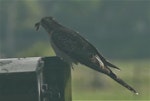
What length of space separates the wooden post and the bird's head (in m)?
2.78

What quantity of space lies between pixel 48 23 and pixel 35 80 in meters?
3.78

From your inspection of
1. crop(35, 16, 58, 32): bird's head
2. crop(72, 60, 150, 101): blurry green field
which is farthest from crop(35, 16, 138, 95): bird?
crop(72, 60, 150, 101): blurry green field

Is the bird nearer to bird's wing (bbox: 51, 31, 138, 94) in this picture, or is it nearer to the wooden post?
bird's wing (bbox: 51, 31, 138, 94)

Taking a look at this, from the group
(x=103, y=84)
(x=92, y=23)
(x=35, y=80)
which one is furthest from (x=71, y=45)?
(x=92, y=23)

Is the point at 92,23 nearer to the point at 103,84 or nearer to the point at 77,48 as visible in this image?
the point at 103,84

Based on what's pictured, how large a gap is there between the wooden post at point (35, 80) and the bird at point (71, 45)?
101 inches

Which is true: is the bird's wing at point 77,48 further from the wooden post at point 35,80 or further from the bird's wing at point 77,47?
the wooden post at point 35,80

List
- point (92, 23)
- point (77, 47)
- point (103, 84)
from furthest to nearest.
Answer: point (92, 23), point (103, 84), point (77, 47)

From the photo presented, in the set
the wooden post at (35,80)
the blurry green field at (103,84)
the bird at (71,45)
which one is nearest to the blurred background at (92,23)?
the blurry green field at (103,84)

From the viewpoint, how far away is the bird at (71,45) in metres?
7.51

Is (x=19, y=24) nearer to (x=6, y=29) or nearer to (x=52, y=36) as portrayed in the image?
(x=6, y=29)

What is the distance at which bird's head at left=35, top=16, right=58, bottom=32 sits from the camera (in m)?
7.58

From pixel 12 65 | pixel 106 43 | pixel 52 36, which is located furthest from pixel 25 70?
pixel 106 43

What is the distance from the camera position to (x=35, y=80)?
13.5 ft
